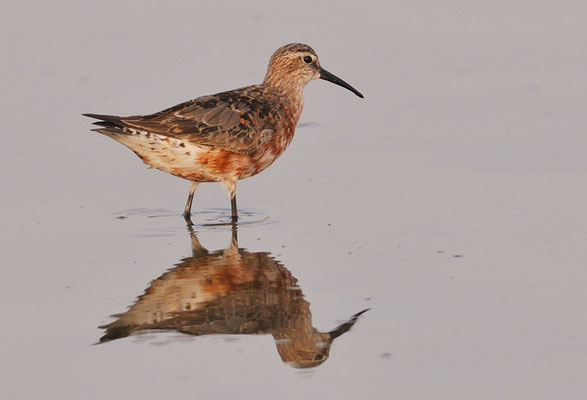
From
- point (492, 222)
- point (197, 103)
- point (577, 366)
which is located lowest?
point (577, 366)

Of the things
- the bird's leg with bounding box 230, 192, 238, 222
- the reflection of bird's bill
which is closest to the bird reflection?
the reflection of bird's bill

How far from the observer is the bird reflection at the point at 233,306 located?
8039 mm

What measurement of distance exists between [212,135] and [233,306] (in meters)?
3.23

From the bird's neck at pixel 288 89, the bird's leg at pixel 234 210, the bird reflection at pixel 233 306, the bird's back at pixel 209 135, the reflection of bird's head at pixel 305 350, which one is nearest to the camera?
the reflection of bird's head at pixel 305 350

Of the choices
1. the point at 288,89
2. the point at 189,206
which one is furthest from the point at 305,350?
the point at 288,89

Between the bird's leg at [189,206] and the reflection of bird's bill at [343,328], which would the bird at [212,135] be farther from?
the reflection of bird's bill at [343,328]

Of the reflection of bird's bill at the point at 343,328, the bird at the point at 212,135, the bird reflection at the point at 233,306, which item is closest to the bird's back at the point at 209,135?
the bird at the point at 212,135

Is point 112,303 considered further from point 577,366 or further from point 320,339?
point 577,366

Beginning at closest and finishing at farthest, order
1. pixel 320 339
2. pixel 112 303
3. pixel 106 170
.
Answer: pixel 320 339, pixel 112 303, pixel 106 170

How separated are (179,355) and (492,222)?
440 centimetres

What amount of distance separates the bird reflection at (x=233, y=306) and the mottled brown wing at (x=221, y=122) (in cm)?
182

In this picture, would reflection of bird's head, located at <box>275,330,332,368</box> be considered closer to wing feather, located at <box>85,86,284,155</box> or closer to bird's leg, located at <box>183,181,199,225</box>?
bird's leg, located at <box>183,181,199,225</box>

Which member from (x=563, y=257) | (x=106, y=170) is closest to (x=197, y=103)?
(x=106, y=170)

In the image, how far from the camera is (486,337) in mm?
8031
